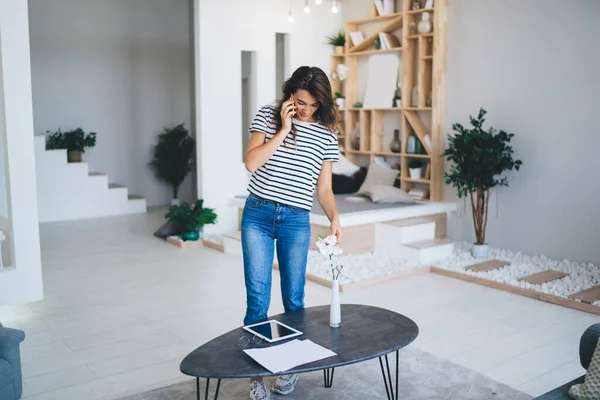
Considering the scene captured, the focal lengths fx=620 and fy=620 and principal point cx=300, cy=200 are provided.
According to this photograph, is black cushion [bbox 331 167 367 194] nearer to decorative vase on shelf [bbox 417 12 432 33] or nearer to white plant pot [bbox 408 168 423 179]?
white plant pot [bbox 408 168 423 179]

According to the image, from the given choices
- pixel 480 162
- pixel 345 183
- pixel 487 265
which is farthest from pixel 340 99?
pixel 487 265

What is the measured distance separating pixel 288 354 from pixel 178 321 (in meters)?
2.08

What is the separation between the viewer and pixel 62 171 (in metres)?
8.20

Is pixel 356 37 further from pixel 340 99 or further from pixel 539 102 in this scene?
pixel 539 102

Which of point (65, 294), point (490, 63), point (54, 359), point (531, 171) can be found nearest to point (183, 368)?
point (54, 359)

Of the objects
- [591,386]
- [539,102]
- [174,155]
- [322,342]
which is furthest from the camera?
[174,155]

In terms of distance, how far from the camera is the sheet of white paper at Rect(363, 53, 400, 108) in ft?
23.6

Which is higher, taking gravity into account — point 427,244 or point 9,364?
point 9,364

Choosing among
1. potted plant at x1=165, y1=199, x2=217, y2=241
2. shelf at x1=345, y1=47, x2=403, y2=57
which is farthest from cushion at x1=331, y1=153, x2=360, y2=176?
potted plant at x1=165, y1=199, x2=217, y2=241

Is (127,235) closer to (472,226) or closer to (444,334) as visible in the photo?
(472,226)

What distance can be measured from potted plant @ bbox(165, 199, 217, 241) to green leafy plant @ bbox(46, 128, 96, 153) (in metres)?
2.43

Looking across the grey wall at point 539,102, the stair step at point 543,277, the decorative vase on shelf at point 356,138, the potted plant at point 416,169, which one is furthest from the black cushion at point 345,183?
the stair step at point 543,277

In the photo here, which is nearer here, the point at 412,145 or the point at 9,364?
the point at 9,364

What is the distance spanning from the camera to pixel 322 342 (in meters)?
2.46
